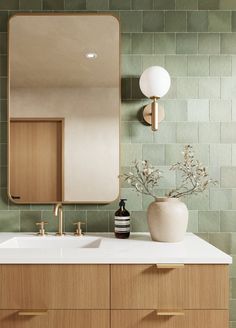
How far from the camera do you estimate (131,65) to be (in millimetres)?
2281

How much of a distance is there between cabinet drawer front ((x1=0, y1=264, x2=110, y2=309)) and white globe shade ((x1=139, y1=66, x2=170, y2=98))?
1015 millimetres

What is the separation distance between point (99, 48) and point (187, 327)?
156 cm

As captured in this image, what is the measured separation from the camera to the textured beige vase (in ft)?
6.26

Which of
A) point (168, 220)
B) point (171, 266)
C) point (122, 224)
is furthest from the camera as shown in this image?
point (122, 224)

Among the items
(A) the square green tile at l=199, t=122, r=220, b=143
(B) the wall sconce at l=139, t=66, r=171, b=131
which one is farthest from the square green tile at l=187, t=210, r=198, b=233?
(B) the wall sconce at l=139, t=66, r=171, b=131

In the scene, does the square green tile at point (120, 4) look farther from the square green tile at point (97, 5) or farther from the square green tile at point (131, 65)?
the square green tile at point (131, 65)

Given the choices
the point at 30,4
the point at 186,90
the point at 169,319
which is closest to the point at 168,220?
the point at 169,319

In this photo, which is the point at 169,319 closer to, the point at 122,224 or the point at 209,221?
the point at 122,224

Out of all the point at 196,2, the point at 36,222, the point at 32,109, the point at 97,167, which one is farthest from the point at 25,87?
the point at 196,2

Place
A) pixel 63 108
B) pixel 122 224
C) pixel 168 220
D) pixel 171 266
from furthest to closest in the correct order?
pixel 63 108, pixel 122 224, pixel 168 220, pixel 171 266

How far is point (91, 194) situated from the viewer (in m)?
2.24

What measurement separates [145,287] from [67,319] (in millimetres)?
358

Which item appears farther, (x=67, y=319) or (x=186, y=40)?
(x=186, y=40)

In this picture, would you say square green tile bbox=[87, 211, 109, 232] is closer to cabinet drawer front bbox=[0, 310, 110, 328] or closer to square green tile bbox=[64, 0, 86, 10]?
cabinet drawer front bbox=[0, 310, 110, 328]
